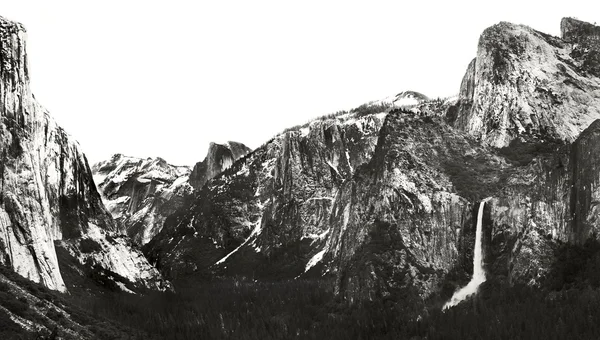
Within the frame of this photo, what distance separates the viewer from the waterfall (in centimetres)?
14450

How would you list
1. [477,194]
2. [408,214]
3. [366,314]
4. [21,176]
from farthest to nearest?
[408,214], [477,194], [366,314], [21,176]

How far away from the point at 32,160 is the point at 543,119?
130m

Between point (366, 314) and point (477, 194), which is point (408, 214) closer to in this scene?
point (477, 194)

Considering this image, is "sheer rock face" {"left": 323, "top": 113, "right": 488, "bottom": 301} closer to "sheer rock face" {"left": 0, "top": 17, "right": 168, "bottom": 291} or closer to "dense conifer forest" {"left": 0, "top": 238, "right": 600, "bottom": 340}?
"dense conifer forest" {"left": 0, "top": 238, "right": 600, "bottom": 340}

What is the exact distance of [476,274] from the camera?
15188 cm

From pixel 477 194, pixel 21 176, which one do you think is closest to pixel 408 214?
pixel 477 194

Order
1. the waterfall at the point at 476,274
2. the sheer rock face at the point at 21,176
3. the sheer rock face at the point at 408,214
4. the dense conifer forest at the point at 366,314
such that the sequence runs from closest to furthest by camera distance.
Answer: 1. the dense conifer forest at the point at 366,314
2. the sheer rock face at the point at 21,176
3. the waterfall at the point at 476,274
4. the sheer rock face at the point at 408,214

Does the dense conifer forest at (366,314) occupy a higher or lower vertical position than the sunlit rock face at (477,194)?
lower

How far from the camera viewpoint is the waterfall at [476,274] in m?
144

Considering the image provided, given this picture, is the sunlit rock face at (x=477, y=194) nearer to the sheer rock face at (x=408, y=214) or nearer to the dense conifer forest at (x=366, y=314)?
the sheer rock face at (x=408, y=214)

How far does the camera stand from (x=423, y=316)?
13512 centimetres

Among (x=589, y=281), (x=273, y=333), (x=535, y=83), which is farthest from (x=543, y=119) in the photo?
(x=273, y=333)

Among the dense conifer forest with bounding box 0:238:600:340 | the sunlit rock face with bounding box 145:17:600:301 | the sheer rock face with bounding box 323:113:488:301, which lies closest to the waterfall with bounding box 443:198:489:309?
the sunlit rock face with bounding box 145:17:600:301

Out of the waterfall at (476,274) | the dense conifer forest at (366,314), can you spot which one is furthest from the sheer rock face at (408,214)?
the dense conifer forest at (366,314)
